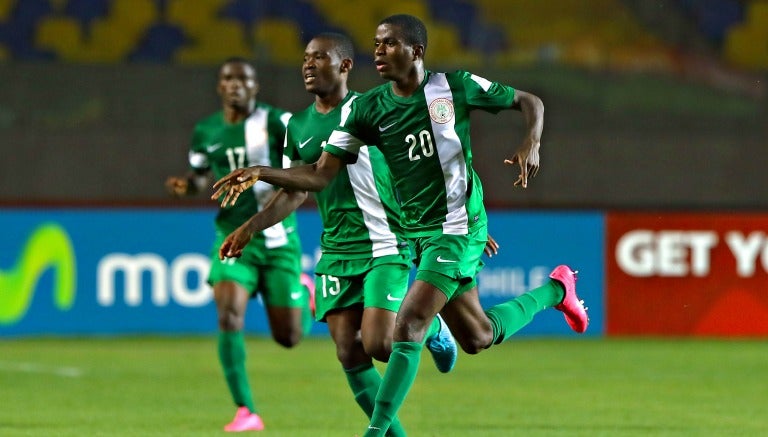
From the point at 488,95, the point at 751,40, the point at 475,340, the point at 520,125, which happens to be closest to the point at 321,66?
the point at 488,95

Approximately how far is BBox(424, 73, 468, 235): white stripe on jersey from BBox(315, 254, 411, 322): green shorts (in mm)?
555

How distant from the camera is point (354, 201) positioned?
23.0 ft

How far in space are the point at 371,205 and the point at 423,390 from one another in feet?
10.6

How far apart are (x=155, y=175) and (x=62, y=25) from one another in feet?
5.83

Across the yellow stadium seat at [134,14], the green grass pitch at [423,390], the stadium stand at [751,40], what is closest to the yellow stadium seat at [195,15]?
the yellow stadium seat at [134,14]

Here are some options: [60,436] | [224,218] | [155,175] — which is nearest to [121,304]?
Answer: [155,175]

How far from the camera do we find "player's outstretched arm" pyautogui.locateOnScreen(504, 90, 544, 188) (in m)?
5.88

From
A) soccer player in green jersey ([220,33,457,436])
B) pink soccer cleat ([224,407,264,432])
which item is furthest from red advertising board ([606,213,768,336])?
soccer player in green jersey ([220,33,457,436])

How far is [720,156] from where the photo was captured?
1471 centimetres

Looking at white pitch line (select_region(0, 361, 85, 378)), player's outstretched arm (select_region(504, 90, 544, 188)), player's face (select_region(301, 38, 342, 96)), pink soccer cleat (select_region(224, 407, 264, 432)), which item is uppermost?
player's face (select_region(301, 38, 342, 96))

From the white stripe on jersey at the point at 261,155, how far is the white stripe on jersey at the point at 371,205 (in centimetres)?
162

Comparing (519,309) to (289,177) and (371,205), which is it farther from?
(289,177)

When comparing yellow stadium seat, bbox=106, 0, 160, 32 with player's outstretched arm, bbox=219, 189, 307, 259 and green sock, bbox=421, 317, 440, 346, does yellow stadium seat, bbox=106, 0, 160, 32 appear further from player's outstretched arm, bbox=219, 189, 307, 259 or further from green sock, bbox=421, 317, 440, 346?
green sock, bbox=421, 317, 440, 346

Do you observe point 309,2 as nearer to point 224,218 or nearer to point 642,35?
point 642,35
